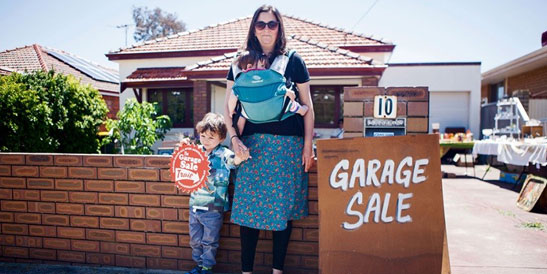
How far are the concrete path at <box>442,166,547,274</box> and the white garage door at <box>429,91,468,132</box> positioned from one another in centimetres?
903

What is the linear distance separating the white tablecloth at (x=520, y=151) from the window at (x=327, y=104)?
13.0 ft

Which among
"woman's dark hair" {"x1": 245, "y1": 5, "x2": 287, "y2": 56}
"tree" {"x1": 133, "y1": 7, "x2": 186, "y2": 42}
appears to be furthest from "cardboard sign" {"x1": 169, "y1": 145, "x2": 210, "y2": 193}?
"tree" {"x1": 133, "y1": 7, "x2": 186, "y2": 42}

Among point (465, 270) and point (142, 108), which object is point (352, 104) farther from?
point (142, 108)

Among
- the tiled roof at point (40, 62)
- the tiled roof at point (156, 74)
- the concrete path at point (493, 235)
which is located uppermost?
the tiled roof at point (40, 62)

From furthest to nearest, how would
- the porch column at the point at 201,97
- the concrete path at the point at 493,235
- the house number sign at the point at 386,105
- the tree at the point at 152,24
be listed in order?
1. the tree at the point at 152,24
2. the porch column at the point at 201,97
3. the concrete path at the point at 493,235
4. the house number sign at the point at 386,105

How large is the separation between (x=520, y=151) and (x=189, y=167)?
650cm

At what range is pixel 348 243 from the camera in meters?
1.98

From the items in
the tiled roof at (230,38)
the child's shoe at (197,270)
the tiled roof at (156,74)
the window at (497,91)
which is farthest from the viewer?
the window at (497,91)

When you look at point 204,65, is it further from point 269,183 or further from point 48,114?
point 269,183

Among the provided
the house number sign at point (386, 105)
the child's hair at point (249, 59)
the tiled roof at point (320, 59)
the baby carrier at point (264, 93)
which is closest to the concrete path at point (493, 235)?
the house number sign at point (386, 105)

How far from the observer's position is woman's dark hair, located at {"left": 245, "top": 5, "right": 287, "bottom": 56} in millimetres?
2076

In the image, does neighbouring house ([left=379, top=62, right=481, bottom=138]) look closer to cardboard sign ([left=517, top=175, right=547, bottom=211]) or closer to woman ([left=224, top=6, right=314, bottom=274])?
cardboard sign ([left=517, top=175, right=547, bottom=211])

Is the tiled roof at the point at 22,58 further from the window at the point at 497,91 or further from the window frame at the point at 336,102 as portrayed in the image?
the window at the point at 497,91

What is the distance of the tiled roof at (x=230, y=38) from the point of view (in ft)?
36.2
